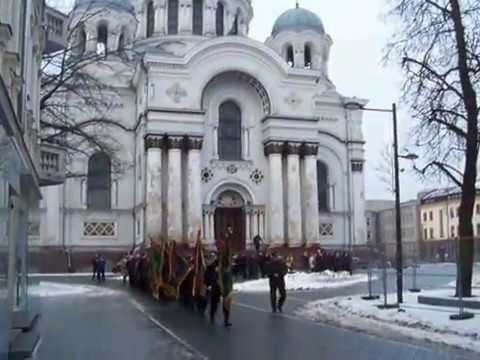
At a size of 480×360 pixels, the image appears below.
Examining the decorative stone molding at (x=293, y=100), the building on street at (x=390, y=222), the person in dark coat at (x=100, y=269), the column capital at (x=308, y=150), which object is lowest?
the person in dark coat at (x=100, y=269)

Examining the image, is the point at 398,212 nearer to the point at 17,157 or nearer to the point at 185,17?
the point at 17,157

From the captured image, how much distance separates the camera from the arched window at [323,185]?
4891 cm

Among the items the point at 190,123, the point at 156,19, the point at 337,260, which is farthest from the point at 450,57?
the point at 156,19

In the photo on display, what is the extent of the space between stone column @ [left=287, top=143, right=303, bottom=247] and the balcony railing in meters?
25.2

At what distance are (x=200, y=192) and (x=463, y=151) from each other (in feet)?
77.7

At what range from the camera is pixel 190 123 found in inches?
1642

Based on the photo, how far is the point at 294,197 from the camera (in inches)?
1694

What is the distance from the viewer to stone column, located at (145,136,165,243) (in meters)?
40.3

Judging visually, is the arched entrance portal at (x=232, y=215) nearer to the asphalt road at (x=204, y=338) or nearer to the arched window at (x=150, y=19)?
the arched window at (x=150, y=19)

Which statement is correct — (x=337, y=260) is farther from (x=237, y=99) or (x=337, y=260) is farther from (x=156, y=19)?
(x=156, y=19)

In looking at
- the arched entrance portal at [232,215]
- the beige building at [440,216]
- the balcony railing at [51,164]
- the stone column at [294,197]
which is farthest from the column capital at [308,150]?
the beige building at [440,216]

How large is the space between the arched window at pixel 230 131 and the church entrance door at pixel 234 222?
132 inches

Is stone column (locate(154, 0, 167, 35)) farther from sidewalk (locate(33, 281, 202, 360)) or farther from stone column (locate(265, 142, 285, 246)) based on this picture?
sidewalk (locate(33, 281, 202, 360))

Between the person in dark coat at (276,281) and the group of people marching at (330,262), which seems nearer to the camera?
the person in dark coat at (276,281)
